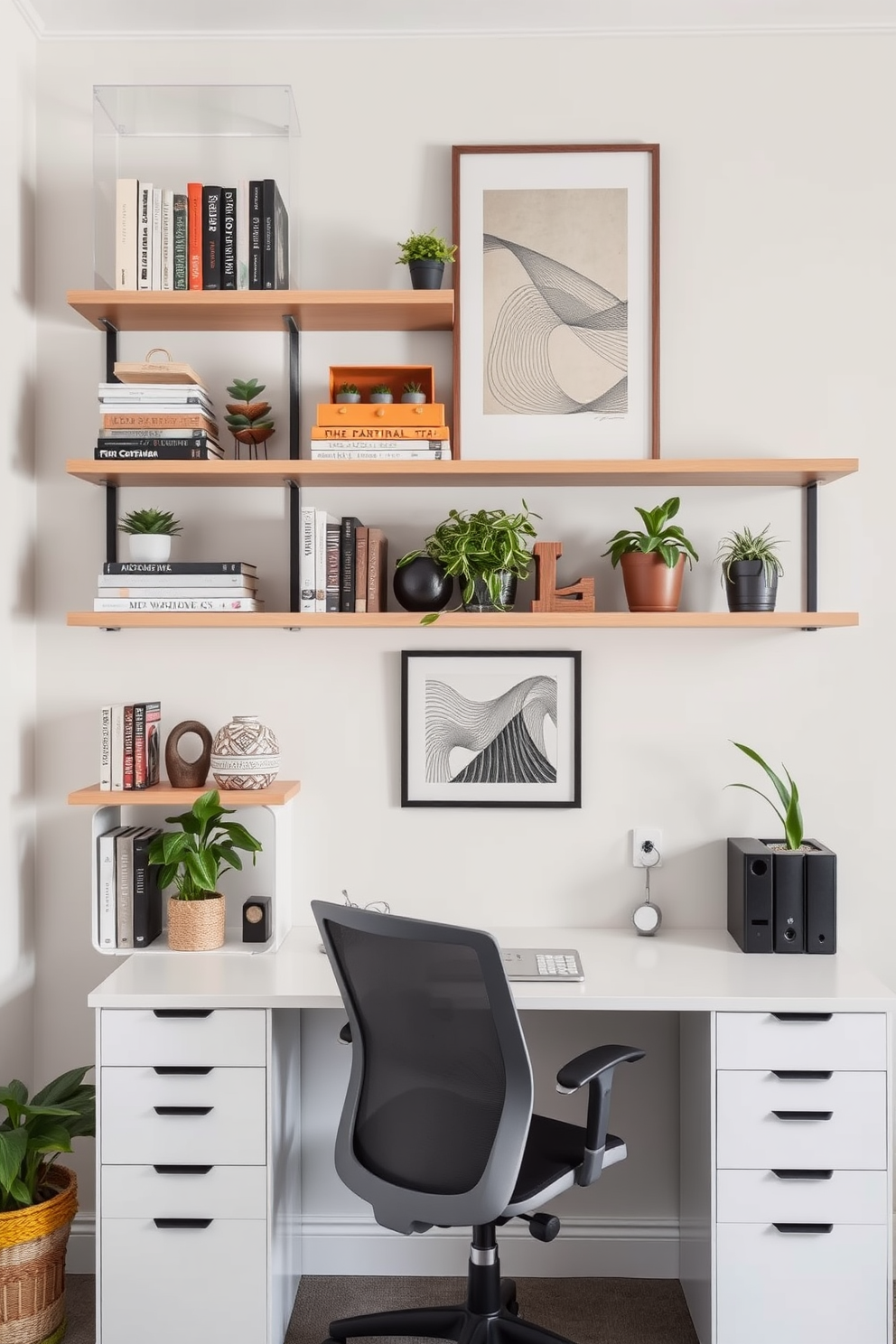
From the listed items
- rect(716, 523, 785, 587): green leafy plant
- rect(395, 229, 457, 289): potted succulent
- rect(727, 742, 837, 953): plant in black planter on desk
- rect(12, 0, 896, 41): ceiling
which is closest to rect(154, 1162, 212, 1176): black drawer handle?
rect(727, 742, 837, 953): plant in black planter on desk

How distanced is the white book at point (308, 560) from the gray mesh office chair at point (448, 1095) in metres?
0.78

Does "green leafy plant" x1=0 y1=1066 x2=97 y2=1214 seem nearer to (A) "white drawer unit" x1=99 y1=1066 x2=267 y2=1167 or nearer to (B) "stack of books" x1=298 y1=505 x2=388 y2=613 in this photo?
(A) "white drawer unit" x1=99 y1=1066 x2=267 y2=1167

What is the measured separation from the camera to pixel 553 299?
2.51m

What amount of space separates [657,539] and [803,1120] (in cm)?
124

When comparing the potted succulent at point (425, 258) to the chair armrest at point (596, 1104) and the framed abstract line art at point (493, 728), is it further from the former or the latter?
the chair armrest at point (596, 1104)

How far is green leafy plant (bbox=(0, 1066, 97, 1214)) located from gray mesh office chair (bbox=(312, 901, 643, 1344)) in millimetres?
659

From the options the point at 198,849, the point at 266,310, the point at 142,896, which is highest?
the point at 266,310

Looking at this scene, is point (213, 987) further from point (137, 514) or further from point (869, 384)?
point (869, 384)

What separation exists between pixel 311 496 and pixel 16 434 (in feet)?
2.36

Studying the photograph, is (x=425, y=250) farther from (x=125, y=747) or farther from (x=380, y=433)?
(x=125, y=747)

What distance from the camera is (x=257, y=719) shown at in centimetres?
245

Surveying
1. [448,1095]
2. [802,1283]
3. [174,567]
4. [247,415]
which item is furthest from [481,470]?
[802,1283]

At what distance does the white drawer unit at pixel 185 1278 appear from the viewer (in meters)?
2.02

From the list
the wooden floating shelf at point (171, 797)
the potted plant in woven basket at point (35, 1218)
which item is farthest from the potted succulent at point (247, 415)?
the potted plant in woven basket at point (35, 1218)
